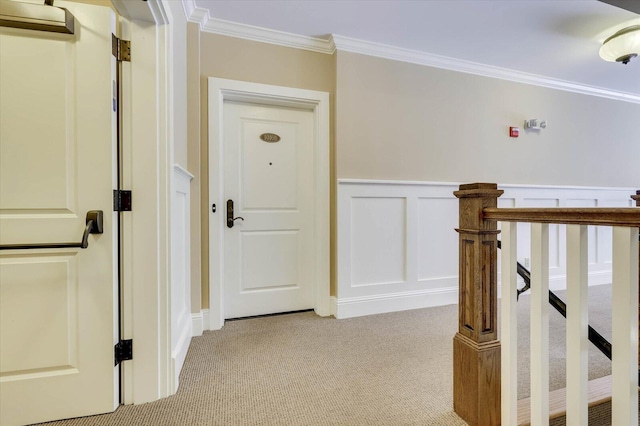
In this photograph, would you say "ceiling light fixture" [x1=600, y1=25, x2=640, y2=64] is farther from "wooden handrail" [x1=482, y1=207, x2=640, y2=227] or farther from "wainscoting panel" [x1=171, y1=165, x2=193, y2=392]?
"wainscoting panel" [x1=171, y1=165, x2=193, y2=392]

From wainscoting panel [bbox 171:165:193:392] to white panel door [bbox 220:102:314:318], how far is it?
1.26 ft

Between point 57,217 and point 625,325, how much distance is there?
208 cm

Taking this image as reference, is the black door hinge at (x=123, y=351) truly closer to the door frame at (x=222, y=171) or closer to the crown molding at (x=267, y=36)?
the door frame at (x=222, y=171)

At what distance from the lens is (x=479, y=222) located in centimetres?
118

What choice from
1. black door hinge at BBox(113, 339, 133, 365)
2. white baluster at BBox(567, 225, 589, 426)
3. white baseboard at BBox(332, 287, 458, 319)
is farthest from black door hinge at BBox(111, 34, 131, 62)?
white baseboard at BBox(332, 287, 458, 319)

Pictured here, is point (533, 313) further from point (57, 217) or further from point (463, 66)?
point (463, 66)

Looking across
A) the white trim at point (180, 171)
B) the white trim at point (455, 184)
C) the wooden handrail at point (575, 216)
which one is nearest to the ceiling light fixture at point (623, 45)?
the white trim at point (455, 184)

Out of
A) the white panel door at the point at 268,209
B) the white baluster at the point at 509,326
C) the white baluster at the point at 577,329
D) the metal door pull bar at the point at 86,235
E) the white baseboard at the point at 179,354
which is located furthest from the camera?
the white panel door at the point at 268,209

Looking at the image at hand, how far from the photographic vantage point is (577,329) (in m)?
0.87

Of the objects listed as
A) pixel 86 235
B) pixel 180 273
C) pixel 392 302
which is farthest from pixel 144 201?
pixel 392 302

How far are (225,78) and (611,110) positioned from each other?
454 centimetres

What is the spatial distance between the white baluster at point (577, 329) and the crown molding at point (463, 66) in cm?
227

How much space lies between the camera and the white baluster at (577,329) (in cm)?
86

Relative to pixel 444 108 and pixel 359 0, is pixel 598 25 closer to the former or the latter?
pixel 444 108
